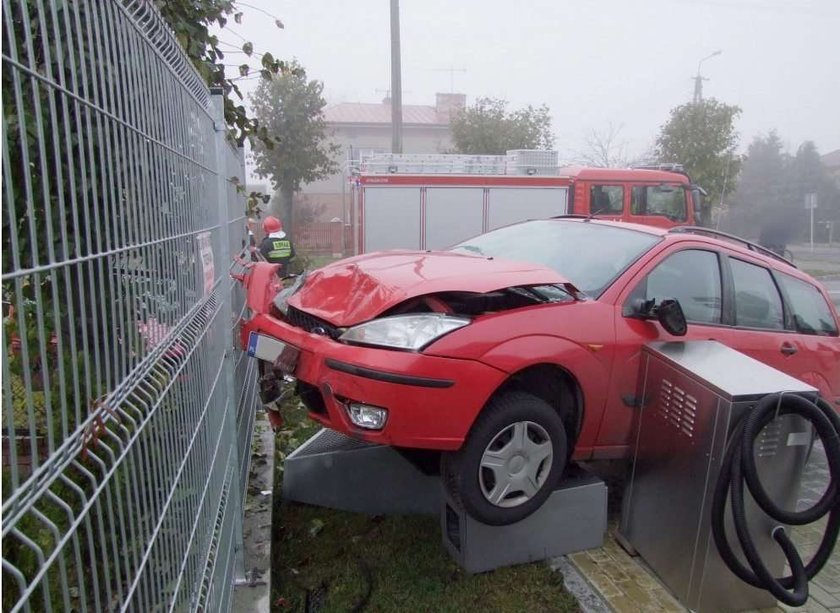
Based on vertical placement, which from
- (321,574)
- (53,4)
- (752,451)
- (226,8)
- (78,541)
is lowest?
(321,574)

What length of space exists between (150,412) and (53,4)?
2.91 ft

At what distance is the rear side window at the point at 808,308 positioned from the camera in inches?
185

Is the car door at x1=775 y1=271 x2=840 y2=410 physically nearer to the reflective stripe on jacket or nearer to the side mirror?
the side mirror

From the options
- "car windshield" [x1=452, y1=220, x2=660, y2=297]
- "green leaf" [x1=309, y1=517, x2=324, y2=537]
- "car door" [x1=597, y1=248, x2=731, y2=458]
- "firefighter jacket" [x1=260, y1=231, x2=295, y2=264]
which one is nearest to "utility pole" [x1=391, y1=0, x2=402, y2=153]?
"firefighter jacket" [x1=260, y1=231, x2=295, y2=264]

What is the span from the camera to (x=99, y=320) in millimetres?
1275

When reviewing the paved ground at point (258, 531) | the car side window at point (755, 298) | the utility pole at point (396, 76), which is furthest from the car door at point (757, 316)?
the utility pole at point (396, 76)

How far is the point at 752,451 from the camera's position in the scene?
3.02 meters

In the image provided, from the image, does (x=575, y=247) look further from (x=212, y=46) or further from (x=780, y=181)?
(x=780, y=181)

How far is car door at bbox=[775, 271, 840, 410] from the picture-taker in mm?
4605

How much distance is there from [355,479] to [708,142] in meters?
20.7

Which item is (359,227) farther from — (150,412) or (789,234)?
(789,234)

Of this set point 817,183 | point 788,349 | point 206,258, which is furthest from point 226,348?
point 817,183

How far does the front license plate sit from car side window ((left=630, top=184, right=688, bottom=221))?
1157 cm

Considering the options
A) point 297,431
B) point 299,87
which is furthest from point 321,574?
point 299,87
